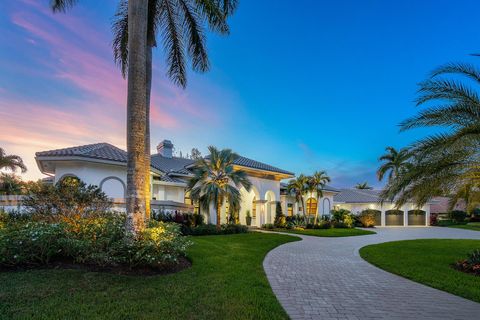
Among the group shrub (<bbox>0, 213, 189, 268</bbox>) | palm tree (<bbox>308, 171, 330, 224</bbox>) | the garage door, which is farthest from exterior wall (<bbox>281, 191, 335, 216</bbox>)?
shrub (<bbox>0, 213, 189, 268</bbox>)

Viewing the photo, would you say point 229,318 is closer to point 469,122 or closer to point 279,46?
point 469,122

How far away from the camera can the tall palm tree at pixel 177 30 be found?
1131cm

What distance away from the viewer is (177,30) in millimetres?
12938

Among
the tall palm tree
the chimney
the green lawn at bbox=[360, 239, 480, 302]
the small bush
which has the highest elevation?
the tall palm tree

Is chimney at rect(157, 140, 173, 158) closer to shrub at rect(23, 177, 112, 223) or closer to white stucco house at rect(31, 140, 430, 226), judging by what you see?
white stucco house at rect(31, 140, 430, 226)

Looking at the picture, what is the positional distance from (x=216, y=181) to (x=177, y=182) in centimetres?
342

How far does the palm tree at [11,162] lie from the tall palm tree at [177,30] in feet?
78.6

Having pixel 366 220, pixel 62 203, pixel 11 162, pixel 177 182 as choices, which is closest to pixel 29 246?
pixel 62 203

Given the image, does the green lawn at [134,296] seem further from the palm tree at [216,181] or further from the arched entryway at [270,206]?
the arched entryway at [270,206]

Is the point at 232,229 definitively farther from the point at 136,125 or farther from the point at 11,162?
the point at 11,162

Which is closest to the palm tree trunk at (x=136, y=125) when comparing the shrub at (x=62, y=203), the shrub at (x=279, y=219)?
the shrub at (x=62, y=203)

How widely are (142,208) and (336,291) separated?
5.32 meters

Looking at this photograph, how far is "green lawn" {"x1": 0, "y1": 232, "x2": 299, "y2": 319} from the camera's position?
4.75m

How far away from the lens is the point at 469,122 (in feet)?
27.8
